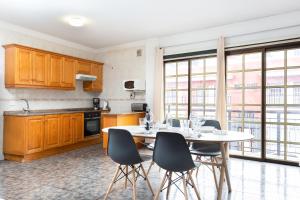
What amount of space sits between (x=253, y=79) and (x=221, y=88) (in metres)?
0.66

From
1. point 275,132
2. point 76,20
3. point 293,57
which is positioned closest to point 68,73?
point 76,20

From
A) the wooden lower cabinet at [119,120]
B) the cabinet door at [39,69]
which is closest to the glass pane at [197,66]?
the wooden lower cabinet at [119,120]

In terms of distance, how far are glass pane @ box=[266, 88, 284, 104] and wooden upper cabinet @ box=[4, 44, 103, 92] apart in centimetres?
436

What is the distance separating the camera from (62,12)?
4.00 m

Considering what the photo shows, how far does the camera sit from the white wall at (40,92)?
4.53 metres

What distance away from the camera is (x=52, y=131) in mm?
4773

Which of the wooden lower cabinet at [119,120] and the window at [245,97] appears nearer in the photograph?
the window at [245,97]

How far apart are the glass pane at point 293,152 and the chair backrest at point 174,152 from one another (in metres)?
2.88

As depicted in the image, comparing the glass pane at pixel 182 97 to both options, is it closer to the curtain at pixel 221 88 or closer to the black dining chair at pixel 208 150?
the curtain at pixel 221 88

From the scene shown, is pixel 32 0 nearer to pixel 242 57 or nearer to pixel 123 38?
pixel 123 38

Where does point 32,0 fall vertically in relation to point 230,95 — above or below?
above

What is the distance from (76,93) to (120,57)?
1.56 metres

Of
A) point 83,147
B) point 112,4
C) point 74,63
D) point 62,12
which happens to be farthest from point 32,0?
point 83,147

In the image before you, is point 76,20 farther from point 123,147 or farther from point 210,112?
point 210,112
